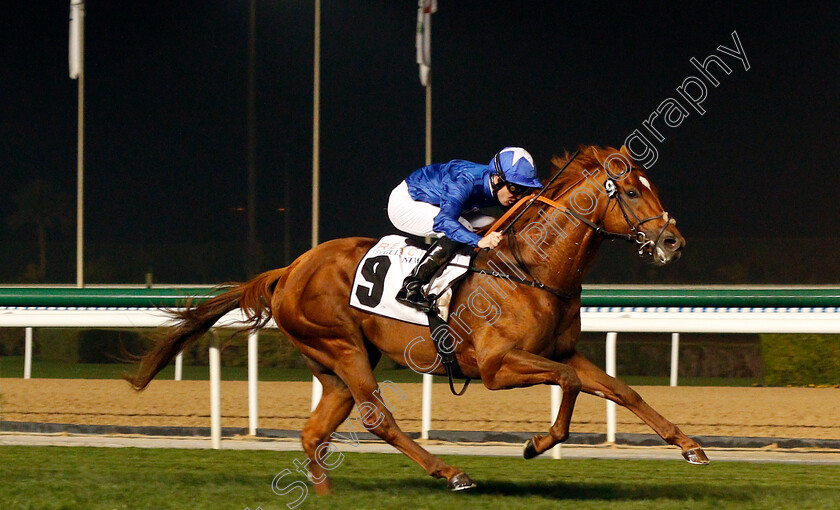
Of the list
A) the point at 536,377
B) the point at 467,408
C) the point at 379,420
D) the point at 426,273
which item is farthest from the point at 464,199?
the point at 467,408

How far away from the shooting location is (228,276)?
17906 millimetres

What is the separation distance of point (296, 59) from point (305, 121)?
123cm

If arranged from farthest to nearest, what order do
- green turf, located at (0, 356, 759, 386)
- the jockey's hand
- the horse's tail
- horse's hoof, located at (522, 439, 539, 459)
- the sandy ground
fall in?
green turf, located at (0, 356, 759, 386) → the sandy ground → the horse's tail → the jockey's hand → horse's hoof, located at (522, 439, 539, 459)

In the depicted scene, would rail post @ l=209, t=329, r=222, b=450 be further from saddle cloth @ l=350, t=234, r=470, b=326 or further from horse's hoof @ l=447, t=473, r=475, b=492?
horse's hoof @ l=447, t=473, r=475, b=492

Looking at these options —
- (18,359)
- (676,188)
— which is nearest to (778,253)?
(676,188)

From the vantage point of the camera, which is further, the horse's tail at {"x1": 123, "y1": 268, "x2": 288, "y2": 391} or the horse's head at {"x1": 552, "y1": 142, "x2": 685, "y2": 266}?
the horse's tail at {"x1": 123, "y1": 268, "x2": 288, "y2": 391}

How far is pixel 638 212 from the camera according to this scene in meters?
3.17

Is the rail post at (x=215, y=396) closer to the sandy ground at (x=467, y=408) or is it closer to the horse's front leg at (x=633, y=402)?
the sandy ground at (x=467, y=408)

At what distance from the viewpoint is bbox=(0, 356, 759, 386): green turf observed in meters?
8.02

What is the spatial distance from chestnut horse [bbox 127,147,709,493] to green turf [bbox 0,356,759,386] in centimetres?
402

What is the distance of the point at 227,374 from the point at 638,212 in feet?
→ 19.6

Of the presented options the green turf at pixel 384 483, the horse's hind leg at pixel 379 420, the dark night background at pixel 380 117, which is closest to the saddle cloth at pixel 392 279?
the horse's hind leg at pixel 379 420

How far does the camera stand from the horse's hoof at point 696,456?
292 cm

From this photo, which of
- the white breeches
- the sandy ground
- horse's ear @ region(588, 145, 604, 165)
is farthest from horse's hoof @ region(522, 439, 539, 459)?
the sandy ground
